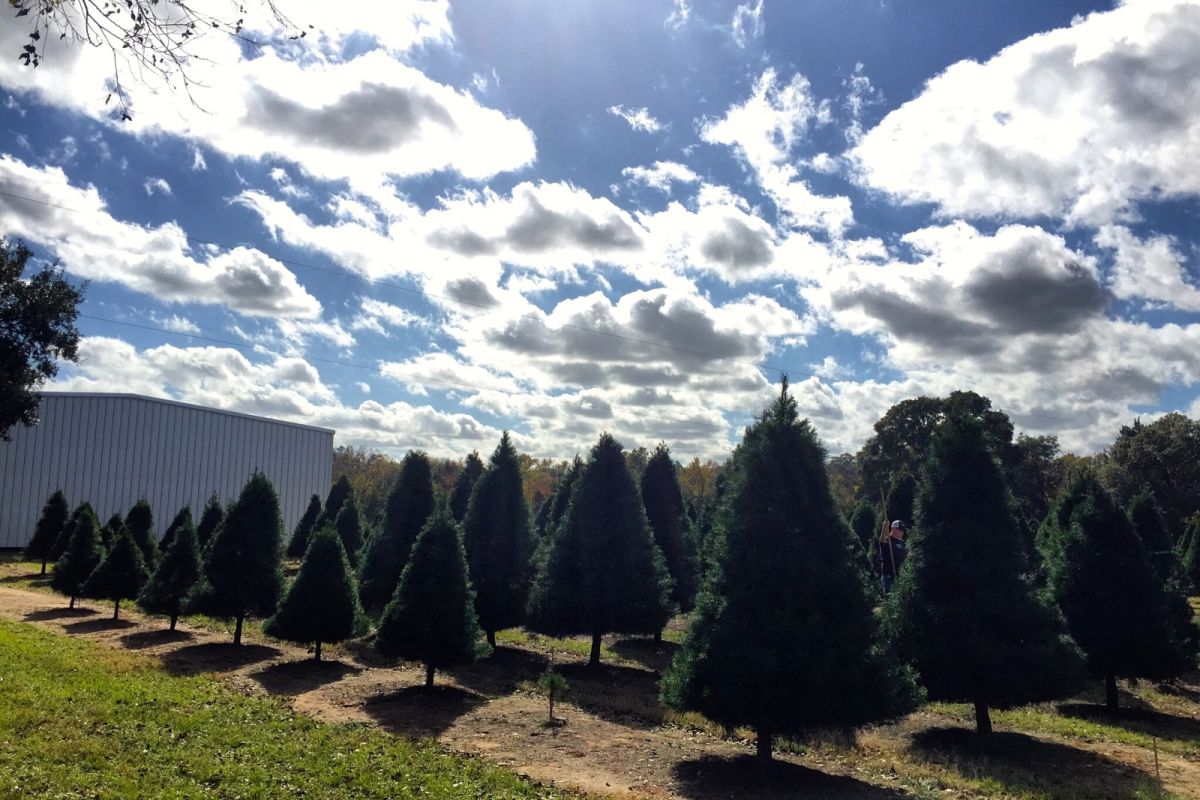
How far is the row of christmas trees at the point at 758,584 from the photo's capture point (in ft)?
40.2

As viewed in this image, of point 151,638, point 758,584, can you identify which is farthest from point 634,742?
point 151,638

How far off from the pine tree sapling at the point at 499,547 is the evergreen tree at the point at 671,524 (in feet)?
23.3

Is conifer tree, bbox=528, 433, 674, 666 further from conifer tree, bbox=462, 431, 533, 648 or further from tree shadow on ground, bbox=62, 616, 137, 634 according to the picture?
tree shadow on ground, bbox=62, 616, 137, 634

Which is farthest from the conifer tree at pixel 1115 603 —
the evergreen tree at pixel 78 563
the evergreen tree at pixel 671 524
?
the evergreen tree at pixel 78 563

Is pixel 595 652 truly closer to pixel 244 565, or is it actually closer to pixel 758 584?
pixel 244 565

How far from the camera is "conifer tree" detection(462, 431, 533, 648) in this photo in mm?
24688

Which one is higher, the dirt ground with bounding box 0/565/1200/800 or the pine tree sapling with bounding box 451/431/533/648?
the pine tree sapling with bounding box 451/431/533/648

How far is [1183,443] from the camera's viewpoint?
56.7 meters

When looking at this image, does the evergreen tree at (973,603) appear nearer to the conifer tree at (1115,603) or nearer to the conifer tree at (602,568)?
the conifer tree at (1115,603)

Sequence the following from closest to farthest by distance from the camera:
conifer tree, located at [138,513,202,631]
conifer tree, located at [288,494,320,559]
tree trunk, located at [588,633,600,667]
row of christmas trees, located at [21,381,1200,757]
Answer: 1. row of christmas trees, located at [21,381,1200,757]
2. tree trunk, located at [588,633,600,667]
3. conifer tree, located at [138,513,202,631]
4. conifer tree, located at [288,494,320,559]

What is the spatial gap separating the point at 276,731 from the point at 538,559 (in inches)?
495

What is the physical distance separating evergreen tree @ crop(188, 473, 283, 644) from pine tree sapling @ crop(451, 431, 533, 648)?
20.1 ft

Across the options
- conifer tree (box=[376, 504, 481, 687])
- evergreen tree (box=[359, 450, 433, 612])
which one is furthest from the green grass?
evergreen tree (box=[359, 450, 433, 612])

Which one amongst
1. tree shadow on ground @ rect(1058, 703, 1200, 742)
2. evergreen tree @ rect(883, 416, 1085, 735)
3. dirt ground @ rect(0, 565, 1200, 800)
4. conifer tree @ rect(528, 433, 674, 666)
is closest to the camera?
dirt ground @ rect(0, 565, 1200, 800)
